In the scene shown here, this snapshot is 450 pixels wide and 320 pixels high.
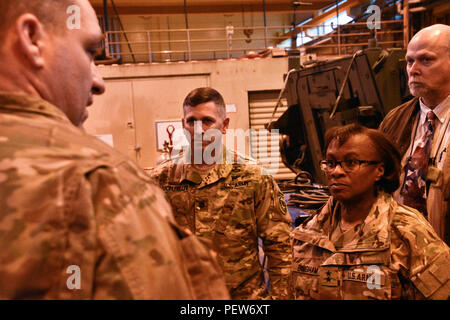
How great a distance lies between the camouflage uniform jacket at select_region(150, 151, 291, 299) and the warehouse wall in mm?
7886

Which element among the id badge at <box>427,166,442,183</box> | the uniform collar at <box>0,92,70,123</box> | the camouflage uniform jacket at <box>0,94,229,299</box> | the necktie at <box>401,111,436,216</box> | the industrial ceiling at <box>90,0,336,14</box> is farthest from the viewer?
the industrial ceiling at <box>90,0,336,14</box>

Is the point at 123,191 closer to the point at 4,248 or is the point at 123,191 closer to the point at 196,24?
the point at 4,248

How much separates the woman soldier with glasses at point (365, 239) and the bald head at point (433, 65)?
34.7 inches

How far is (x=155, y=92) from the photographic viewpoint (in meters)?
10.0

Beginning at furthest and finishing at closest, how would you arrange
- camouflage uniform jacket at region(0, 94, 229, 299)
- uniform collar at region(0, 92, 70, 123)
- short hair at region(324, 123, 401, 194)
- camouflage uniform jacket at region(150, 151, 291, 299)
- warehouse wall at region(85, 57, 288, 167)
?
warehouse wall at region(85, 57, 288, 167) < camouflage uniform jacket at region(150, 151, 291, 299) < short hair at region(324, 123, 401, 194) < uniform collar at region(0, 92, 70, 123) < camouflage uniform jacket at region(0, 94, 229, 299)

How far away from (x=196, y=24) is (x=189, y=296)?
694 inches

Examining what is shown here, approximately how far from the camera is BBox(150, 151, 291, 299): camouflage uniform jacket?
2189mm

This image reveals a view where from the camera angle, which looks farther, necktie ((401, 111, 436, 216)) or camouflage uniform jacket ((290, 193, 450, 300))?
necktie ((401, 111, 436, 216))

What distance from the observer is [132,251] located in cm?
72

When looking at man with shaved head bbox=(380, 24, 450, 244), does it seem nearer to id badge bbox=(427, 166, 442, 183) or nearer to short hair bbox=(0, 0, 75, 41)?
id badge bbox=(427, 166, 442, 183)

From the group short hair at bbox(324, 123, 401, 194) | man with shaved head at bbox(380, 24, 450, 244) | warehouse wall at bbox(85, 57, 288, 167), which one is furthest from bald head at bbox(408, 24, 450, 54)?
warehouse wall at bbox(85, 57, 288, 167)

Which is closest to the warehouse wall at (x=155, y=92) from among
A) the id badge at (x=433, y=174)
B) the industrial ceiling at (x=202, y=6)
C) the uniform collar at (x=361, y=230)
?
the industrial ceiling at (x=202, y=6)

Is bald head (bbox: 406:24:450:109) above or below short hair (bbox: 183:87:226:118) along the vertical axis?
above

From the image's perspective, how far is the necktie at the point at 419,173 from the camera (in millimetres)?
2430
